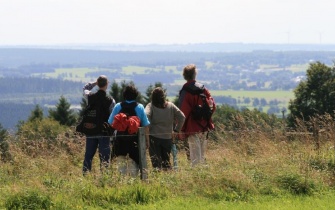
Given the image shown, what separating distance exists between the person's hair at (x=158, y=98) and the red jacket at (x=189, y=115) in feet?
1.53

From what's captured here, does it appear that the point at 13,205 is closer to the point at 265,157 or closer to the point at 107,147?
the point at 107,147

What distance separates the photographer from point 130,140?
9055mm


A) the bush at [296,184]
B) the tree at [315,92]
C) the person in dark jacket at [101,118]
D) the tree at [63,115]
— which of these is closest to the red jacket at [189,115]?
the person in dark jacket at [101,118]

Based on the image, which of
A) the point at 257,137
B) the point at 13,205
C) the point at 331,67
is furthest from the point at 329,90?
the point at 13,205

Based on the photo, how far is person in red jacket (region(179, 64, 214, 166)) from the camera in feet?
32.6

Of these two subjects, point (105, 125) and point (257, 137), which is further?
point (257, 137)

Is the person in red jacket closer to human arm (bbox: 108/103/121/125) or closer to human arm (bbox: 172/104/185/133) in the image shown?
human arm (bbox: 172/104/185/133)

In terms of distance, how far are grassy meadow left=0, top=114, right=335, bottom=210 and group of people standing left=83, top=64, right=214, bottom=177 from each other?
0.95 feet

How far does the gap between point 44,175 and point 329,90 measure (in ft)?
190

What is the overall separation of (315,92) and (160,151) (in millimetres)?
56188

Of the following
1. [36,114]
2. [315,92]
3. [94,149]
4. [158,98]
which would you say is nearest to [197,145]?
[158,98]

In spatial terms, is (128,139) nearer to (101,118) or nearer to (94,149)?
(101,118)

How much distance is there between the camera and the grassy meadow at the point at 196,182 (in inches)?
299

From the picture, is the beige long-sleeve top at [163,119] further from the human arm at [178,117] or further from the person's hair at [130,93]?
the person's hair at [130,93]
